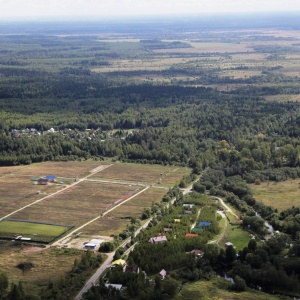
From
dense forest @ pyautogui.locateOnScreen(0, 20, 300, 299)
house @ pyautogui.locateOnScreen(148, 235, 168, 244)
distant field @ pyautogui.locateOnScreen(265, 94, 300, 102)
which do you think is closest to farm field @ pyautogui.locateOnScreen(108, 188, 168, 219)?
dense forest @ pyautogui.locateOnScreen(0, 20, 300, 299)

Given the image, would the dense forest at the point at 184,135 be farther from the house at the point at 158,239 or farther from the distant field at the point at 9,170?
the distant field at the point at 9,170

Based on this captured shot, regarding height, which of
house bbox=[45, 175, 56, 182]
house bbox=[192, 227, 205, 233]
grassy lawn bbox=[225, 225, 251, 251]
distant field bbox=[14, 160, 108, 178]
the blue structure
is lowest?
distant field bbox=[14, 160, 108, 178]

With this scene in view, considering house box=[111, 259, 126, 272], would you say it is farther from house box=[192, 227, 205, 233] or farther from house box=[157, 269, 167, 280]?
house box=[192, 227, 205, 233]

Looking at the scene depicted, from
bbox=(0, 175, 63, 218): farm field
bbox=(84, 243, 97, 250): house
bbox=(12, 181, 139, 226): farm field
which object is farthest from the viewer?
bbox=(0, 175, 63, 218): farm field

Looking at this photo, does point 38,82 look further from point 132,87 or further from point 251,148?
point 251,148

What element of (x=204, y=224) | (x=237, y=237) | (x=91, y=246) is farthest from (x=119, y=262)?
(x=237, y=237)

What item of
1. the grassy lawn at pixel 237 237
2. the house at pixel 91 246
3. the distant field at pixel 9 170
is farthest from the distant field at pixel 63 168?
the grassy lawn at pixel 237 237
